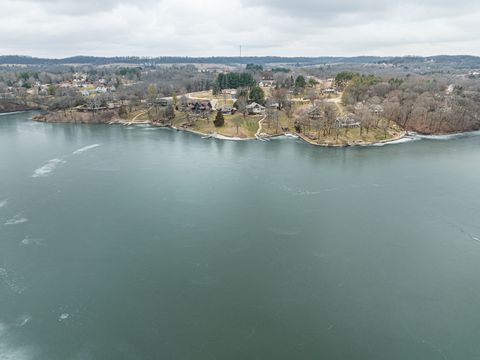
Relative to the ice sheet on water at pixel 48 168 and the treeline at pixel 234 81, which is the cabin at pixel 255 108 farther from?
the ice sheet on water at pixel 48 168

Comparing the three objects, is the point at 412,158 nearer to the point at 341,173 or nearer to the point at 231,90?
the point at 341,173

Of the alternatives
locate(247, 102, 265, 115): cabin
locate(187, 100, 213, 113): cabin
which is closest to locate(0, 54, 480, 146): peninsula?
locate(247, 102, 265, 115): cabin

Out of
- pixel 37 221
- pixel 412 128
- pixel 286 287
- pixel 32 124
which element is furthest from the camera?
pixel 32 124

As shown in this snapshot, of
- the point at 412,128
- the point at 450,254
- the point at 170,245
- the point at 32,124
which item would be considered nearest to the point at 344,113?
the point at 412,128

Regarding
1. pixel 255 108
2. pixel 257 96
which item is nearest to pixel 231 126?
pixel 255 108

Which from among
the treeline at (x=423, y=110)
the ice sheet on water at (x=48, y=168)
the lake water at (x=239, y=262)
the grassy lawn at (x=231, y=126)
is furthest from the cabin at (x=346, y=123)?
the ice sheet on water at (x=48, y=168)

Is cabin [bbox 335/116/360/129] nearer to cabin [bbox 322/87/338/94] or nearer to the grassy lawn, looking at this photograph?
the grassy lawn

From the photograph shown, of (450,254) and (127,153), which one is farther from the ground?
(127,153)
